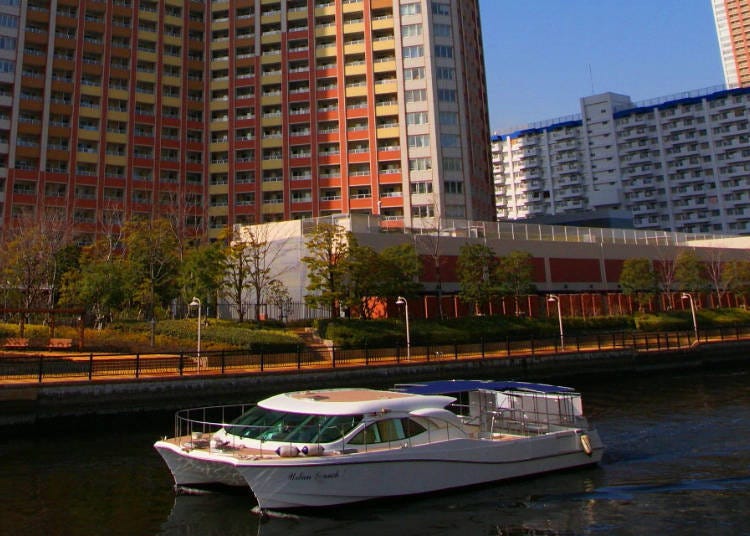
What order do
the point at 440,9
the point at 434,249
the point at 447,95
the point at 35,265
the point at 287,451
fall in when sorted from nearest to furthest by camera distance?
the point at 287,451
the point at 35,265
the point at 434,249
the point at 447,95
the point at 440,9

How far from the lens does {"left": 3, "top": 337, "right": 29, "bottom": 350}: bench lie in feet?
115

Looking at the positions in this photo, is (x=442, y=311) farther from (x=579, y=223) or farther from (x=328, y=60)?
(x=579, y=223)

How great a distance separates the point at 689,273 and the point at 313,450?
6097 centimetres

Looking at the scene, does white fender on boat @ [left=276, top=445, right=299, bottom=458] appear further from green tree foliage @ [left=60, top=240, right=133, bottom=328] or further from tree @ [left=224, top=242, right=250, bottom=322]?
tree @ [left=224, top=242, right=250, bottom=322]

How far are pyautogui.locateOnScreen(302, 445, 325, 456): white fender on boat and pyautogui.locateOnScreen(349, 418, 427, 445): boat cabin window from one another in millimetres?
796

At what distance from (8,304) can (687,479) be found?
48.0m

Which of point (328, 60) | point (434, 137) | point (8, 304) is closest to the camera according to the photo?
point (8, 304)

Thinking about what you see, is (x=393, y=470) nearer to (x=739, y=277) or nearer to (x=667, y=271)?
(x=667, y=271)

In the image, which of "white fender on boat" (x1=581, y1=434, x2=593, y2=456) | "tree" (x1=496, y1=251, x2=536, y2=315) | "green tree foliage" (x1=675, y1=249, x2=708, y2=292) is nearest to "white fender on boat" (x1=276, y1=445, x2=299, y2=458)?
"white fender on boat" (x1=581, y1=434, x2=593, y2=456)

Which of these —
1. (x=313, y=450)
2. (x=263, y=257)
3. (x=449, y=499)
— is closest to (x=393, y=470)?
(x=449, y=499)

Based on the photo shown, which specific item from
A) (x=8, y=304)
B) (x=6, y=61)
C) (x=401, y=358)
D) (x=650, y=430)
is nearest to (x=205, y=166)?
(x=6, y=61)

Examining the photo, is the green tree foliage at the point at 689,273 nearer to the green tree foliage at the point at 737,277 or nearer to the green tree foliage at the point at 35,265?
the green tree foliage at the point at 737,277

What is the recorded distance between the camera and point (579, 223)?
119188mm

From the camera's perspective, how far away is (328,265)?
44.3m
